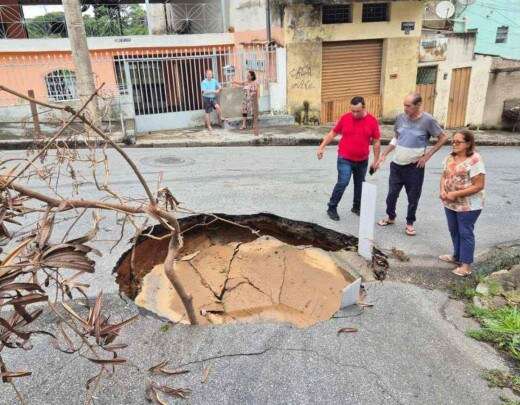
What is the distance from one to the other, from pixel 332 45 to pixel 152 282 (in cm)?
1165

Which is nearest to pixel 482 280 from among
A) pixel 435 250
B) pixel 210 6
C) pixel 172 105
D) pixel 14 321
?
pixel 435 250

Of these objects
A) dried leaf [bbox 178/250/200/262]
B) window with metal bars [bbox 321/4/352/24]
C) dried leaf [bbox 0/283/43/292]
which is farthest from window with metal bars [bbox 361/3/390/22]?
dried leaf [bbox 0/283/43/292]

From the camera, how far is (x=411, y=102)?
5000 mm

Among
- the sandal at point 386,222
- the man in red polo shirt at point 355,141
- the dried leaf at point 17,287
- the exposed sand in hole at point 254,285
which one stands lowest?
the exposed sand in hole at point 254,285

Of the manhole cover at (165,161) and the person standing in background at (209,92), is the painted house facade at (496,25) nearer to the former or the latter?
the person standing in background at (209,92)

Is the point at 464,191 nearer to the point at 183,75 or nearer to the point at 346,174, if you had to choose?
the point at 346,174

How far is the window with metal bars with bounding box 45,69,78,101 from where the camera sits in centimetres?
1236

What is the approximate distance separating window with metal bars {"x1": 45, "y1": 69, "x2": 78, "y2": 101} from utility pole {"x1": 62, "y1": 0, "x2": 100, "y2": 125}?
259cm

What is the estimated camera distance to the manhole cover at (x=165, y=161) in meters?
9.38

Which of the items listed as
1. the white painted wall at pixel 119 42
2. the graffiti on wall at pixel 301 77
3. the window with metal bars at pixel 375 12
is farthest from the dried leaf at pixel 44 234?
the window with metal bars at pixel 375 12

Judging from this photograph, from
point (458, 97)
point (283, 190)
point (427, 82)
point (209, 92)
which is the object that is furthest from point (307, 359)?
point (458, 97)

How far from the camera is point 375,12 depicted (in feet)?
47.2

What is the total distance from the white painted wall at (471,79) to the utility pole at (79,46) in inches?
455

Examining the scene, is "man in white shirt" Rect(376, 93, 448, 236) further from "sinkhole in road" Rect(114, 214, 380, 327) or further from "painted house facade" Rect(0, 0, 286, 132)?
"painted house facade" Rect(0, 0, 286, 132)
